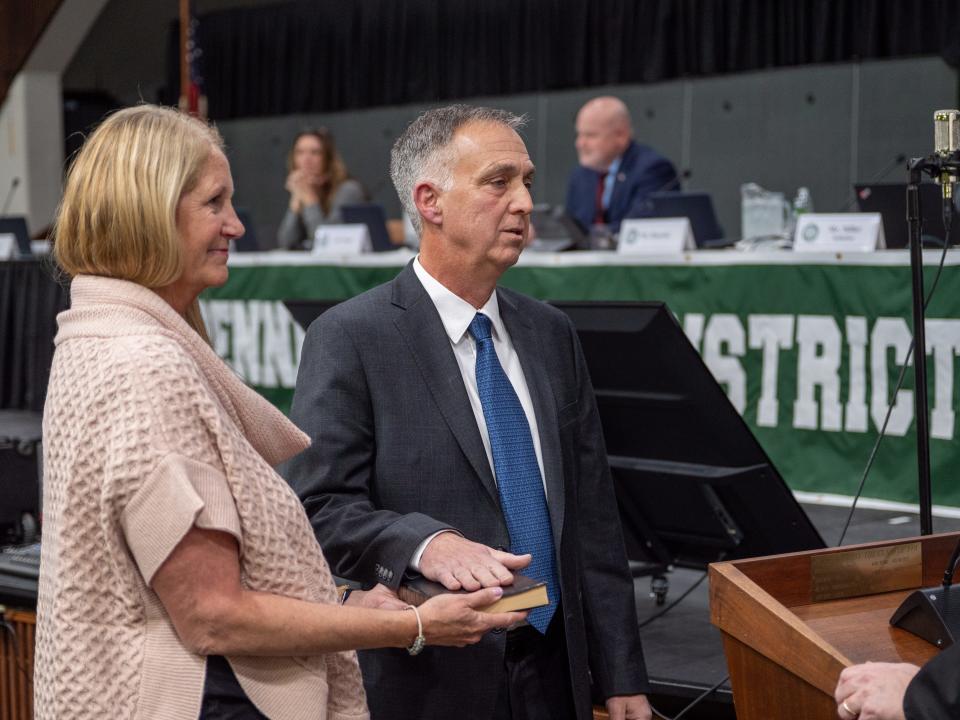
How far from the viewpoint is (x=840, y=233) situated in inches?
169

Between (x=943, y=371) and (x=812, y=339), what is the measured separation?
19.0 inches

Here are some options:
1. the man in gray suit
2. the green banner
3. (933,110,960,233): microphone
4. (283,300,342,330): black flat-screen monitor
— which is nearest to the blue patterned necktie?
the man in gray suit

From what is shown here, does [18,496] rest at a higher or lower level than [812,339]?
lower

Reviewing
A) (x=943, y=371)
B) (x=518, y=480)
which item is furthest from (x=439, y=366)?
(x=943, y=371)

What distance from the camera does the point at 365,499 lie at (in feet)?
5.54

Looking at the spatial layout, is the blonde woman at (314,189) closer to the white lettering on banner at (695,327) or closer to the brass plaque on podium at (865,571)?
the white lettering on banner at (695,327)

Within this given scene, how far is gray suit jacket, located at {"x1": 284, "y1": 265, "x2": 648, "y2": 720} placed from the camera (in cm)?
166

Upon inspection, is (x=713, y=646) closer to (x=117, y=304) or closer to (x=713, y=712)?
(x=713, y=712)

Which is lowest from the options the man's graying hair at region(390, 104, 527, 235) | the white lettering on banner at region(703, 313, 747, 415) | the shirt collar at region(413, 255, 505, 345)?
the white lettering on banner at region(703, 313, 747, 415)

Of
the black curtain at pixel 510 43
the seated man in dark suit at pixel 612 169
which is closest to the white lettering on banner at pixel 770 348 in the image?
the seated man in dark suit at pixel 612 169

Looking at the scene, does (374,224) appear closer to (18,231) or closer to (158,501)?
(18,231)

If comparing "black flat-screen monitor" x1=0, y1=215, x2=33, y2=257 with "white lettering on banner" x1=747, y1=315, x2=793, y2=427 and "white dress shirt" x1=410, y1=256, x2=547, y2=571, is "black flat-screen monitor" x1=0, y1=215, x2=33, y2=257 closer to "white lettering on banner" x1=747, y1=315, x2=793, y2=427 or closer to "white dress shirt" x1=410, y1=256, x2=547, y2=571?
"white lettering on banner" x1=747, y1=315, x2=793, y2=427

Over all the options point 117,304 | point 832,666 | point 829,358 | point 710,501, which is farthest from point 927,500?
point 829,358

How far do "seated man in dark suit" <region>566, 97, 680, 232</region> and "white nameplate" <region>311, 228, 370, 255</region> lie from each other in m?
1.03
